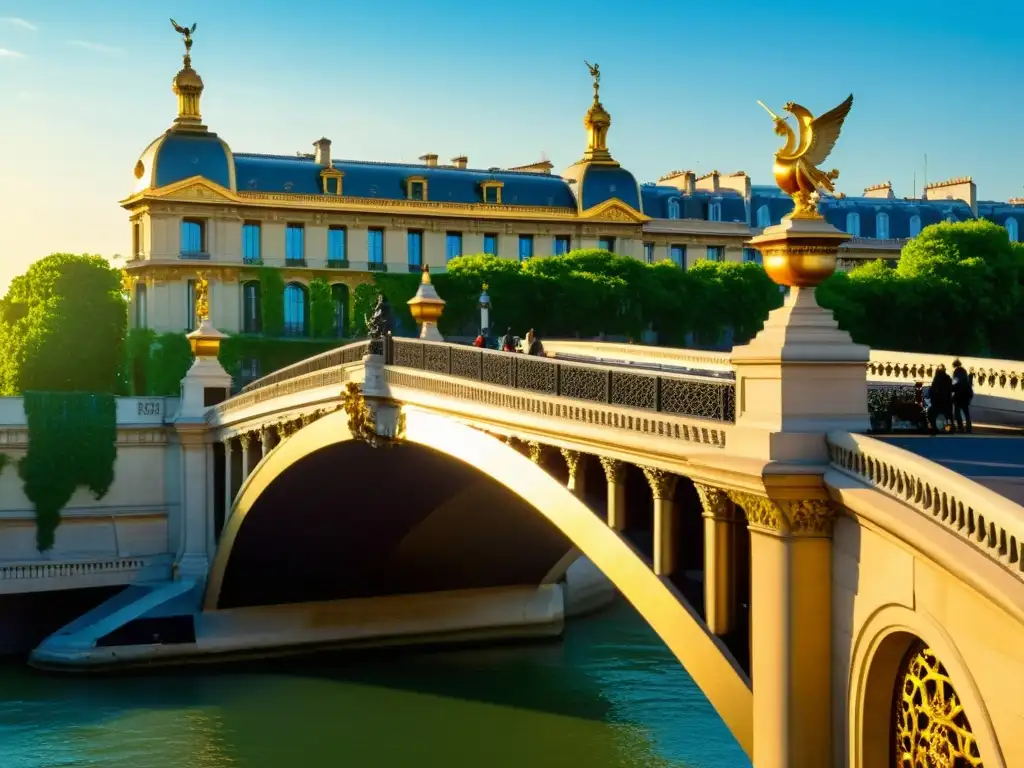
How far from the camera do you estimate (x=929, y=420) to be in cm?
1667

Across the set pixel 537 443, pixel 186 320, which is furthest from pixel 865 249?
pixel 537 443

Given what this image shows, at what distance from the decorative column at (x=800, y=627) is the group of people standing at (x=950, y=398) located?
2.62 meters

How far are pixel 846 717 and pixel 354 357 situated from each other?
776 inches

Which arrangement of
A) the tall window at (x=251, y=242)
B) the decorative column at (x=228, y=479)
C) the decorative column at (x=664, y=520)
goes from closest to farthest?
the decorative column at (x=664, y=520) < the decorative column at (x=228, y=479) < the tall window at (x=251, y=242)

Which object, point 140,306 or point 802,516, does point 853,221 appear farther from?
point 802,516

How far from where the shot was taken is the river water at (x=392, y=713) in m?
32.0

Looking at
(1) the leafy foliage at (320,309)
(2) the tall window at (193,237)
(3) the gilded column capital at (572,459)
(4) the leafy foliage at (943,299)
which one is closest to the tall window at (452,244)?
(1) the leafy foliage at (320,309)

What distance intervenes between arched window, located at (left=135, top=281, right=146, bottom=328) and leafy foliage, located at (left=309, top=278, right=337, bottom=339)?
719cm

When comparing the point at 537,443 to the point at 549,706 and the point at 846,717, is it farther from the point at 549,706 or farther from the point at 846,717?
the point at 549,706

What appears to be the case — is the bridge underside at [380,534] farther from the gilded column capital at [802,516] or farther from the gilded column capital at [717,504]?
the gilded column capital at [802,516]

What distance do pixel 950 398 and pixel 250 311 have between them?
5713 centimetres

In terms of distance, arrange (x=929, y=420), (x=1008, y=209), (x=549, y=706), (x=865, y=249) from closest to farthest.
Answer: (x=929, y=420)
(x=549, y=706)
(x=865, y=249)
(x=1008, y=209)

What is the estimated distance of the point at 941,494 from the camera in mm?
11906

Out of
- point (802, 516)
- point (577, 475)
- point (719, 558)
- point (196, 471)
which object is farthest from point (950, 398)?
point (196, 471)
